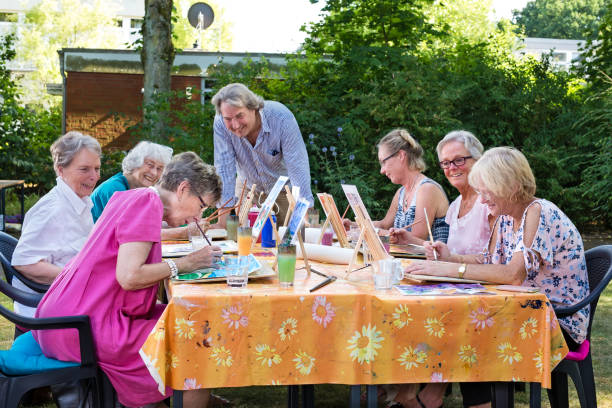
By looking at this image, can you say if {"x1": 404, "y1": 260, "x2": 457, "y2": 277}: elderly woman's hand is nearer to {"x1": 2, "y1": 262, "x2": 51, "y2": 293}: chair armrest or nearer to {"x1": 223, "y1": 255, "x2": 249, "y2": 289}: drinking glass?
{"x1": 223, "y1": 255, "x2": 249, "y2": 289}: drinking glass

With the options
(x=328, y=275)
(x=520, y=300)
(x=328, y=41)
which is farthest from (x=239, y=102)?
(x=328, y=41)

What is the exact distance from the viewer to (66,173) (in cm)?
336

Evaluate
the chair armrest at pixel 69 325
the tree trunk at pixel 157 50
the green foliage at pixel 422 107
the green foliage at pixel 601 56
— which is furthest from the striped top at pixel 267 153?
A: the green foliage at pixel 601 56

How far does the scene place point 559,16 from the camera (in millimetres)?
53719

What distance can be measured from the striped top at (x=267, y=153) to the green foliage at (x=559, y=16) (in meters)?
52.3

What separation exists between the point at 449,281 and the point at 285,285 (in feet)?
2.02

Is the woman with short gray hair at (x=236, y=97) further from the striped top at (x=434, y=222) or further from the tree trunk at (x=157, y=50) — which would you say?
the tree trunk at (x=157, y=50)

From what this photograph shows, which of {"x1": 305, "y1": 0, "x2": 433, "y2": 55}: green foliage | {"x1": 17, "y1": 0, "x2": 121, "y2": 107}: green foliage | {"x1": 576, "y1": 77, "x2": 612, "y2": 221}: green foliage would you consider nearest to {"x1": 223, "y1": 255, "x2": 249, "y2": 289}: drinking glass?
{"x1": 305, "y1": 0, "x2": 433, "y2": 55}: green foliage

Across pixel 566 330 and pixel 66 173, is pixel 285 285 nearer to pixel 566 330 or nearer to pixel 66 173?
pixel 566 330

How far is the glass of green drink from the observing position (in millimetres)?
2408

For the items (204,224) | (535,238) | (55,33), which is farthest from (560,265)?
(55,33)

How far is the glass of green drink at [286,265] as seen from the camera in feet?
7.90

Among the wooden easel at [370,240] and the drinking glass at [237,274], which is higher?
the wooden easel at [370,240]

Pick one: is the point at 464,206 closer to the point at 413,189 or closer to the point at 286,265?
the point at 413,189
